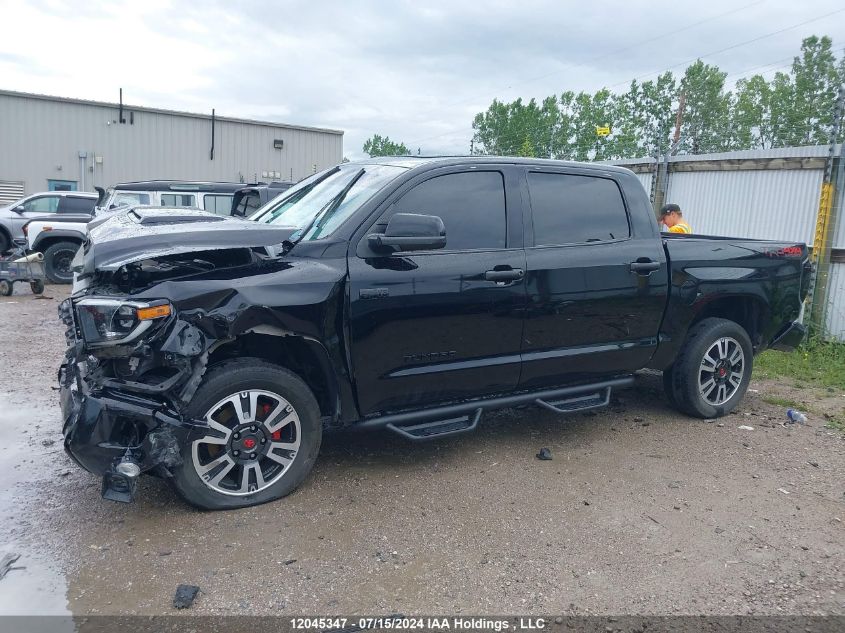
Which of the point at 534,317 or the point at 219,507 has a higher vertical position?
the point at 534,317

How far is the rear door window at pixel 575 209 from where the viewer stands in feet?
14.9

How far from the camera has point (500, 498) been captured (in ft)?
13.0

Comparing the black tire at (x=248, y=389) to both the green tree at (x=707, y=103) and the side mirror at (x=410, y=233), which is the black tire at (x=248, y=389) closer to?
the side mirror at (x=410, y=233)

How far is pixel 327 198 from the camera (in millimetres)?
4398

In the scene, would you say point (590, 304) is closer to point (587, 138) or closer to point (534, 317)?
point (534, 317)

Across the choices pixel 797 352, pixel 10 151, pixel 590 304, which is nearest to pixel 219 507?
pixel 590 304

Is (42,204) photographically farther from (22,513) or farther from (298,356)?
(298,356)

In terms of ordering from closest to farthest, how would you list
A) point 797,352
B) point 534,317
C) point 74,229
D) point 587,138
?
point 534,317 < point 797,352 < point 74,229 < point 587,138

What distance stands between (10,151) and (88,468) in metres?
25.7

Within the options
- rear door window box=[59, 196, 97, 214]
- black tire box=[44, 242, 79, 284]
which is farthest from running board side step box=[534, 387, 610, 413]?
rear door window box=[59, 196, 97, 214]

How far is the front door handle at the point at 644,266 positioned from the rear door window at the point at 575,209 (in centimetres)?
22

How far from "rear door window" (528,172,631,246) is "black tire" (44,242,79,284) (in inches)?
425

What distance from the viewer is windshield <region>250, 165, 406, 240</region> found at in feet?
13.3

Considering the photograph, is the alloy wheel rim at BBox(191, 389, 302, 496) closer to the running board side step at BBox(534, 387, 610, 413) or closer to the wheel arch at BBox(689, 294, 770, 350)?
the running board side step at BBox(534, 387, 610, 413)
